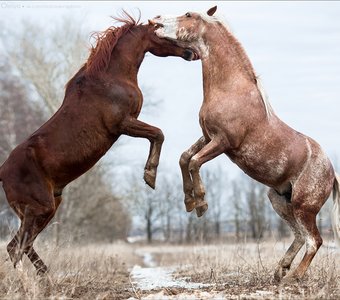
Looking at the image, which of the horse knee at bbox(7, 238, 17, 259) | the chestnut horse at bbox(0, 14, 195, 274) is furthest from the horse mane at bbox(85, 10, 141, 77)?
the horse knee at bbox(7, 238, 17, 259)

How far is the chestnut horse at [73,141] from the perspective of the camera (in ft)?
24.5

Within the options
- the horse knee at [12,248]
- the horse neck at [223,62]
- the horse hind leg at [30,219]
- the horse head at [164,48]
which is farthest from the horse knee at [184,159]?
the horse knee at [12,248]

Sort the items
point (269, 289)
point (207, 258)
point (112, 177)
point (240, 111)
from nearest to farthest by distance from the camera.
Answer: point (269, 289) → point (240, 111) → point (207, 258) → point (112, 177)

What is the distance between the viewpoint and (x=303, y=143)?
758 cm

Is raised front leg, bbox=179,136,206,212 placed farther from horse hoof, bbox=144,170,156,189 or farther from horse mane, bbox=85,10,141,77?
horse mane, bbox=85,10,141,77

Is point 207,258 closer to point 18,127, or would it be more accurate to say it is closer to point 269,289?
point 269,289

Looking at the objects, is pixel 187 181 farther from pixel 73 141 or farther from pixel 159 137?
pixel 73 141

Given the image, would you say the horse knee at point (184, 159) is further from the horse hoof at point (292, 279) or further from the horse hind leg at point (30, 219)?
the horse hoof at point (292, 279)

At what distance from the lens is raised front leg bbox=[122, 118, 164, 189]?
7.63 metres

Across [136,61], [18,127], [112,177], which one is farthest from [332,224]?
[18,127]

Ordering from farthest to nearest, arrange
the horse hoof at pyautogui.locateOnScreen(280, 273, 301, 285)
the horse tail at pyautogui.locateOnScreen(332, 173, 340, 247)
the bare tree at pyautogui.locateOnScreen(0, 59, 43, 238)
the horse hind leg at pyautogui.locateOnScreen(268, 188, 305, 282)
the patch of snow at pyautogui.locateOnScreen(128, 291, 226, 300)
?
the bare tree at pyautogui.locateOnScreen(0, 59, 43, 238) < the horse tail at pyautogui.locateOnScreen(332, 173, 340, 247) < the horse hind leg at pyautogui.locateOnScreen(268, 188, 305, 282) < the horse hoof at pyautogui.locateOnScreen(280, 273, 301, 285) < the patch of snow at pyautogui.locateOnScreen(128, 291, 226, 300)

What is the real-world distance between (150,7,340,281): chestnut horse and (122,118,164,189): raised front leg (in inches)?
15.6

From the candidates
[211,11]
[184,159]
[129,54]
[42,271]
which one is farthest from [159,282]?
[211,11]

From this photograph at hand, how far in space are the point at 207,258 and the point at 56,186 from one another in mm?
5402
